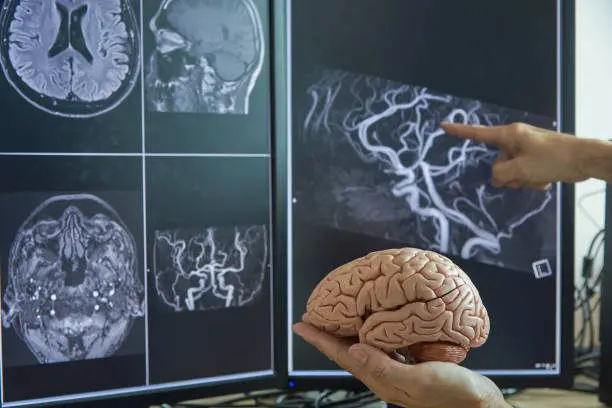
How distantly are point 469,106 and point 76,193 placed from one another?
669 mm

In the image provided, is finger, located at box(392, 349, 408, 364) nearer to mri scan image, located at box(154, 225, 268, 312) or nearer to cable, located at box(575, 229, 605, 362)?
mri scan image, located at box(154, 225, 268, 312)

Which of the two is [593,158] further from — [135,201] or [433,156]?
[135,201]

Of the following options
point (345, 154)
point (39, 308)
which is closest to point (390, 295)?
point (345, 154)

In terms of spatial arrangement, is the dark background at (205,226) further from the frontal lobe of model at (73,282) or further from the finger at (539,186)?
the finger at (539,186)

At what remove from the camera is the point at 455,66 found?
1.17 meters

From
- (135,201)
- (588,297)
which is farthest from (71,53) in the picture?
(588,297)

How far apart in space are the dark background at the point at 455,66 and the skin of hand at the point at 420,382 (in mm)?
371

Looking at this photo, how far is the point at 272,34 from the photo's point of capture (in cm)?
113

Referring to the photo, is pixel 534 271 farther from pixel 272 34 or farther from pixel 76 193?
pixel 76 193

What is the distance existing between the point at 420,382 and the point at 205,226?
48 cm

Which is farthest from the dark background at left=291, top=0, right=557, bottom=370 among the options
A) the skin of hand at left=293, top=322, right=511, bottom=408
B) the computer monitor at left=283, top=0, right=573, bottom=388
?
the skin of hand at left=293, top=322, right=511, bottom=408

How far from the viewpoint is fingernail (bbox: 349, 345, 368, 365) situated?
773 millimetres

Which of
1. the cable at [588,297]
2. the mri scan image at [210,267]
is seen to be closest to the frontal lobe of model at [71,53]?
the mri scan image at [210,267]

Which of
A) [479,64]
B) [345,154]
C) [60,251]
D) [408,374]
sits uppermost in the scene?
[479,64]
